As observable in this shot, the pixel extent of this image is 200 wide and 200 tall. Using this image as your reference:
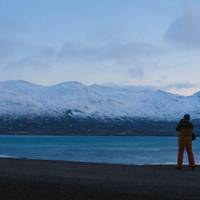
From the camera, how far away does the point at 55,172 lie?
18562 millimetres

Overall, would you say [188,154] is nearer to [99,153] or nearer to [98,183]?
[98,183]

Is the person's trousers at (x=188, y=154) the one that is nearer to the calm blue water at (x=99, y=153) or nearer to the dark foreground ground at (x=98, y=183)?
the dark foreground ground at (x=98, y=183)

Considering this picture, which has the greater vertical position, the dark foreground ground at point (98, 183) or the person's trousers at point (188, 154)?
the person's trousers at point (188, 154)

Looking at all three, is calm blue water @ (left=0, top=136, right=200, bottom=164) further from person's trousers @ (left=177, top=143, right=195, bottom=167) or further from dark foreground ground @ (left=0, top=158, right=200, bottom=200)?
dark foreground ground @ (left=0, top=158, right=200, bottom=200)

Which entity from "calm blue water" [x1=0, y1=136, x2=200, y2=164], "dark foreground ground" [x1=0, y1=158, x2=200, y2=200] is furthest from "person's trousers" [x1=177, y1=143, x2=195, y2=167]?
"calm blue water" [x1=0, y1=136, x2=200, y2=164]

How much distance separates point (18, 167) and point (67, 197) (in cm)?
676

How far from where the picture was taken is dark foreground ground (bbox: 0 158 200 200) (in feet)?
46.1

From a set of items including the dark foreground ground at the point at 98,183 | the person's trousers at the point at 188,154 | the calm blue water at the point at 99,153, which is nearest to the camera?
the dark foreground ground at the point at 98,183

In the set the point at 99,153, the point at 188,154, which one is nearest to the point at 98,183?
the point at 188,154

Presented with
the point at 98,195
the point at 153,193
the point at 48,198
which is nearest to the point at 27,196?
the point at 48,198

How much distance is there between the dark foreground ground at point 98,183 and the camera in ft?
46.1

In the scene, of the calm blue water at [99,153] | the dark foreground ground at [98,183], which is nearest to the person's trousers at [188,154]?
the dark foreground ground at [98,183]

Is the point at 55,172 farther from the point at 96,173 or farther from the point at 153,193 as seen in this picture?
the point at 153,193

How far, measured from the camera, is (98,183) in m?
15.6
